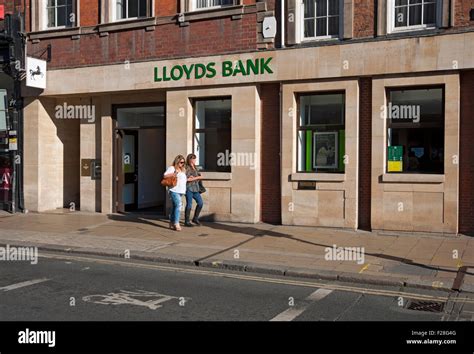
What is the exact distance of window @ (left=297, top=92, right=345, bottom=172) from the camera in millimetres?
12844

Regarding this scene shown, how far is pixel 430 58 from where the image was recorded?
1150 centimetres

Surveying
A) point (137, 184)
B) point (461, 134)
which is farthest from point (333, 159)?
point (137, 184)

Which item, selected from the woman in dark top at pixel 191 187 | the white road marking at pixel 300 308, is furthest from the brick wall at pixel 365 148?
the white road marking at pixel 300 308

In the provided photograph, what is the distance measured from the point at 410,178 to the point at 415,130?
3.67 ft

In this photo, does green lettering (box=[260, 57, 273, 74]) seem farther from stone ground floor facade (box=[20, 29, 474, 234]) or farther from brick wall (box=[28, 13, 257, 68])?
brick wall (box=[28, 13, 257, 68])

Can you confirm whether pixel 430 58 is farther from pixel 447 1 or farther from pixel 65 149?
pixel 65 149

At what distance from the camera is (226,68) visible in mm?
13531

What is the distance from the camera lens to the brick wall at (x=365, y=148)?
12.4 meters

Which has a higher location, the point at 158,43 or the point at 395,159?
the point at 158,43

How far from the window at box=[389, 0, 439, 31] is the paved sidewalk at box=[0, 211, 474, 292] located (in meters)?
4.68

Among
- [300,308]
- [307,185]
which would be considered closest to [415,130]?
[307,185]

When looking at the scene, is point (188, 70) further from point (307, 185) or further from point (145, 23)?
point (307, 185)

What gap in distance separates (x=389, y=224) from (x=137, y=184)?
7982mm
